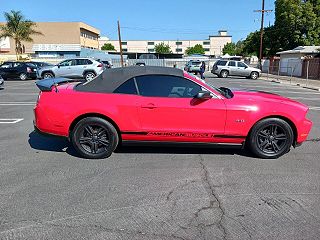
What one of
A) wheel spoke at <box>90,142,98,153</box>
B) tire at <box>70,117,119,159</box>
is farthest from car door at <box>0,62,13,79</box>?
wheel spoke at <box>90,142,98,153</box>

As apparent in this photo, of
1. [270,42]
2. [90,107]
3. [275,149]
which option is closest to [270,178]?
[275,149]

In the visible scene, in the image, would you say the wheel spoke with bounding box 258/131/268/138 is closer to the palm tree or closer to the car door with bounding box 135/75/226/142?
the car door with bounding box 135/75/226/142

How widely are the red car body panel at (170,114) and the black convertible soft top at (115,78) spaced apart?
0.40 feet

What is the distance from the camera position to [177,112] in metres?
4.66

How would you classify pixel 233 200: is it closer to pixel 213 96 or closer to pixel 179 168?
pixel 179 168

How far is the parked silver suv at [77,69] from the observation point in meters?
19.6

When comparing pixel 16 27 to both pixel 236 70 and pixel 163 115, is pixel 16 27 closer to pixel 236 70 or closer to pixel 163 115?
pixel 236 70

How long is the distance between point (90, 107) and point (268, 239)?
3.14m

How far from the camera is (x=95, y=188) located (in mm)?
3777

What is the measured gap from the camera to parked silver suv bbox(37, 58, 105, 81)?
19.6 m

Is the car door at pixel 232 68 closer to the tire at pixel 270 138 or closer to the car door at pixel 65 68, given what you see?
the car door at pixel 65 68

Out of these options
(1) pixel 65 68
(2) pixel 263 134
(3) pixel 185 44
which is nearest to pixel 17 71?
(1) pixel 65 68

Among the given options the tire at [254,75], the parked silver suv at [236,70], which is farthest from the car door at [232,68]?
the tire at [254,75]

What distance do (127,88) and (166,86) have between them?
2.08 ft
